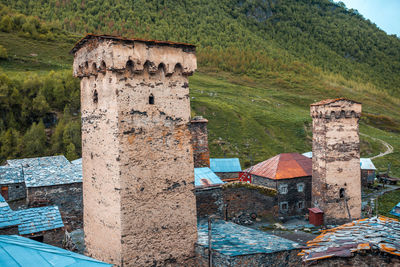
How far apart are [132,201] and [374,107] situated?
96717mm

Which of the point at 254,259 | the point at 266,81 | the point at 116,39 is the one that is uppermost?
the point at 266,81

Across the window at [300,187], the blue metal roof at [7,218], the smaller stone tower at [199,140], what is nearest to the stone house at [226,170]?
the window at [300,187]

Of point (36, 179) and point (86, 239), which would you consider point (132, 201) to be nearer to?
point (86, 239)

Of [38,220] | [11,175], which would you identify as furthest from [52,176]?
[38,220]

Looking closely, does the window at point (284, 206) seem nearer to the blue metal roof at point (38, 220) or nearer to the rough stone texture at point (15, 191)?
the blue metal roof at point (38, 220)

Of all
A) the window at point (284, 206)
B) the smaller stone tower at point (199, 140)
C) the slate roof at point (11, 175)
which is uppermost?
the smaller stone tower at point (199, 140)

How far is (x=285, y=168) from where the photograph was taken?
2569 cm

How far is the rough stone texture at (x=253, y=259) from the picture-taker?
948 cm

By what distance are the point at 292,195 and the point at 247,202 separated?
495cm

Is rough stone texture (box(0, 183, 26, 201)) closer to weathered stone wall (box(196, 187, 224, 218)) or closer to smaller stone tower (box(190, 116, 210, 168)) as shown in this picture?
smaller stone tower (box(190, 116, 210, 168))

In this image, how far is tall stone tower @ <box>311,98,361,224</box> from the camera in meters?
22.1

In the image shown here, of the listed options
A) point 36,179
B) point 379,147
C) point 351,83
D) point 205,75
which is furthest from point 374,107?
point 36,179

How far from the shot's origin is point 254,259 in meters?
9.83

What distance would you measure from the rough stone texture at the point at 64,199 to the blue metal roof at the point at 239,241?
32.3ft
